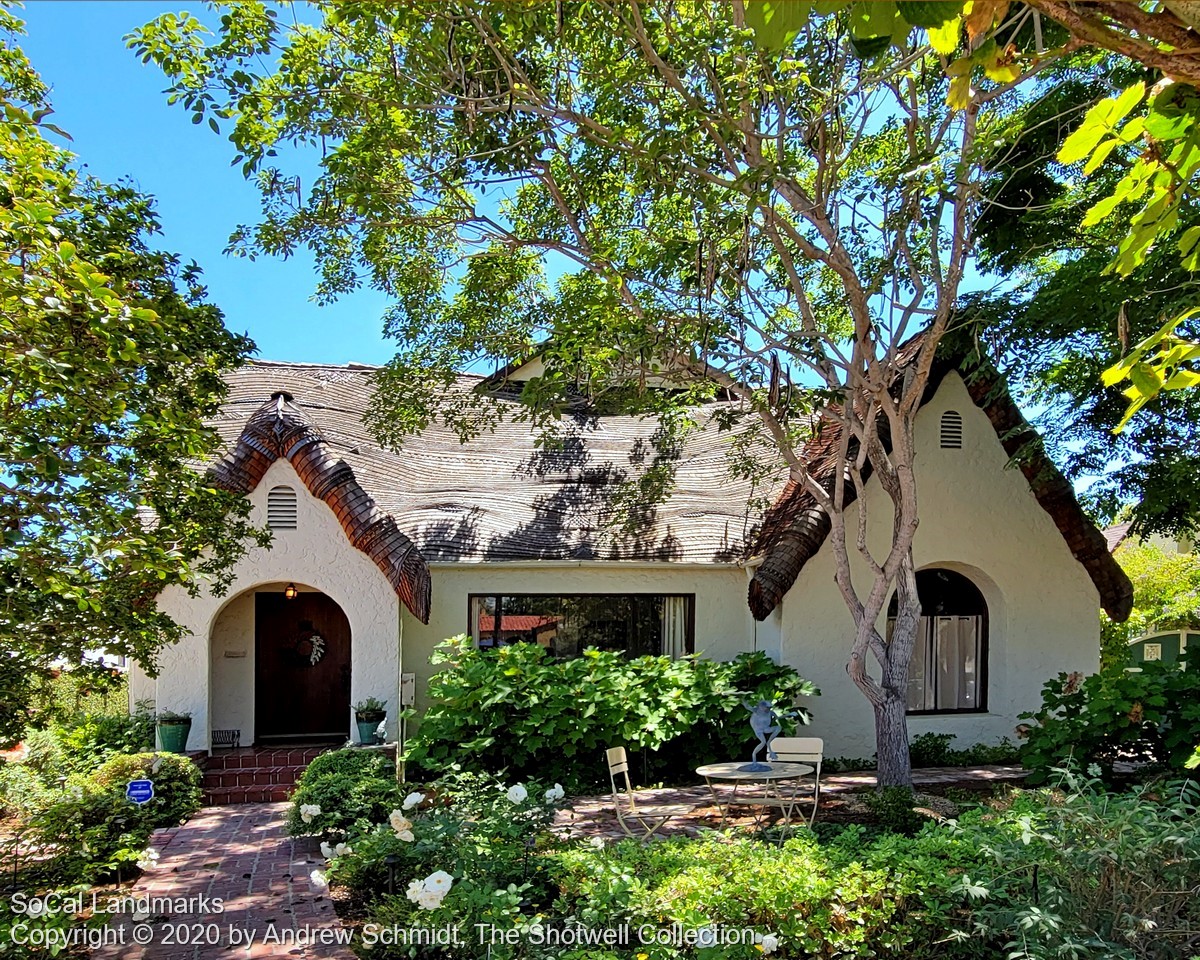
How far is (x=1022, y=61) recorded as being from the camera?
2.72m

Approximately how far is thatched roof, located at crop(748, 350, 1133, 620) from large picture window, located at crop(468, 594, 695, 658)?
1.55m

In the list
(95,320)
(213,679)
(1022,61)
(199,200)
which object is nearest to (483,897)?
(95,320)

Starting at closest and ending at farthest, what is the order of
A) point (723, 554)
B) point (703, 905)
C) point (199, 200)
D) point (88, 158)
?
point (703, 905) < point (88, 158) < point (199, 200) < point (723, 554)

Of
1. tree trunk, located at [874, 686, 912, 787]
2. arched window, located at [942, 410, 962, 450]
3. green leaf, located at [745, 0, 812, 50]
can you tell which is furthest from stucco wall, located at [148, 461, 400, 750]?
green leaf, located at [745, 0, 812, 50]

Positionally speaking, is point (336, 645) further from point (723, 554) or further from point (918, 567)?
point (918, 567)

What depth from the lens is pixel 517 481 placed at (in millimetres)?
15070

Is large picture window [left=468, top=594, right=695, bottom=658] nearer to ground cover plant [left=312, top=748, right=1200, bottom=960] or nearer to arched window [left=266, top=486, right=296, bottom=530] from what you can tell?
arched window [left=266, top=486, right=296, bottom=530]

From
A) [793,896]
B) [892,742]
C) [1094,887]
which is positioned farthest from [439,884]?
[892,742]

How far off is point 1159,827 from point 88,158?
8.82m

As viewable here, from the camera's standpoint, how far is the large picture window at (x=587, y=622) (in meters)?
13.4

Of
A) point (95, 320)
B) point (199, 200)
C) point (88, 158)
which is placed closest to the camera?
point (95, 320)

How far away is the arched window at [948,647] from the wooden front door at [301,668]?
8.56 metres

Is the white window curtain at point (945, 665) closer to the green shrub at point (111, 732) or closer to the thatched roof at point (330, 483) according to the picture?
the thatched roof at point (330, 483)

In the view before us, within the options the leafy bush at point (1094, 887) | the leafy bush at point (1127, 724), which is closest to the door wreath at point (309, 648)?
the leafy bush at point (1127, 724)
